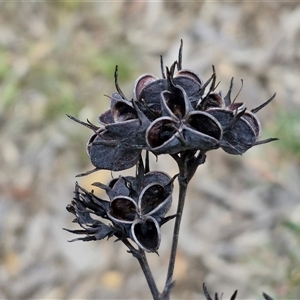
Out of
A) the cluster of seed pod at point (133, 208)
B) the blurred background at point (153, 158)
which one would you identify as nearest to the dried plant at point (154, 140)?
the cluster of seed pod at point (133, 208)

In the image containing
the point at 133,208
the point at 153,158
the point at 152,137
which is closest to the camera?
the point at 152,137

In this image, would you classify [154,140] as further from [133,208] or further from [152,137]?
[133,208]

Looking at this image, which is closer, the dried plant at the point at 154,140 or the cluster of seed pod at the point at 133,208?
the dried plant at the point at 154,140

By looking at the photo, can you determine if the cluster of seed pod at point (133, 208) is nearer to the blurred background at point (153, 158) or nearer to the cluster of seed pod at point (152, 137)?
the cluster of seed pod at point (152, 137)

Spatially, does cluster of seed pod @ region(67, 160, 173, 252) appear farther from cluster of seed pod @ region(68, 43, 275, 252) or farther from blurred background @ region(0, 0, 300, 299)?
blurred background @ region(0, 0, 300, 299)

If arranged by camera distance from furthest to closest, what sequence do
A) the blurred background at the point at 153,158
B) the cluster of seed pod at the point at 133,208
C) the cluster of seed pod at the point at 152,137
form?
the blurred background at the point at 153,158 → the cluster of seed pod at the point at 133,208 → the cluster of seed pod at the point at 152,137

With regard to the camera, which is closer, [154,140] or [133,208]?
[154,140]

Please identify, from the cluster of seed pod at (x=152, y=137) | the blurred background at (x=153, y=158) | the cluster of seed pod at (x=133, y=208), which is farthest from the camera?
the blurred background at (x=153, y=158)

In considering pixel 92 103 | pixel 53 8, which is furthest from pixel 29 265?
pixel 53 8

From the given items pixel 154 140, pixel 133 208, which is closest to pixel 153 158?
pixel 133 208

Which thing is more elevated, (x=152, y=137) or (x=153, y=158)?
(x=153, y=158)
